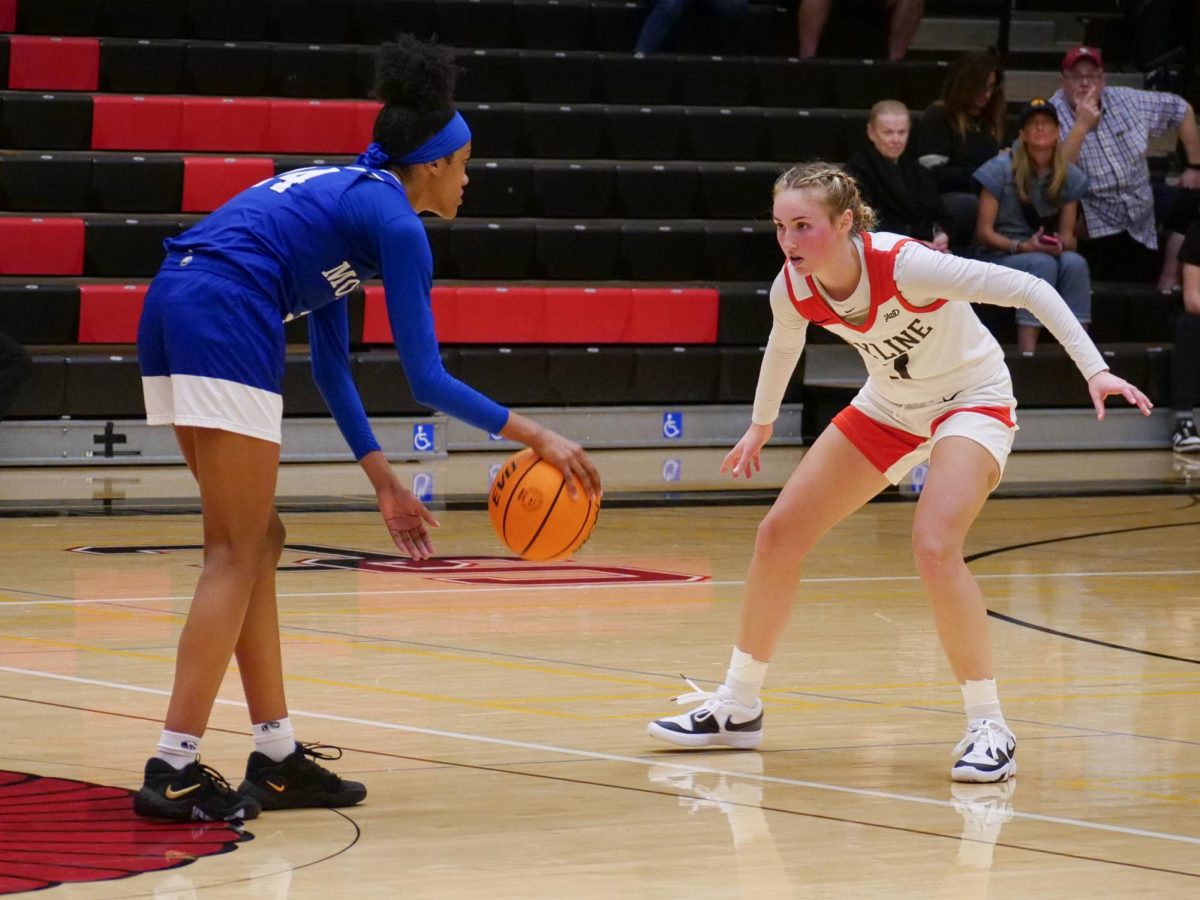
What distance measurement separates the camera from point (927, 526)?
4.30 metres

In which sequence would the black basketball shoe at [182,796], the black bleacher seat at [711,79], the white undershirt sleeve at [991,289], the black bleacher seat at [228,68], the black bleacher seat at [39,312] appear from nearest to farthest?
1. the black basketball shoe at [182,796]
2. the white undershirt sleeve at [991,289]
3. the black bleacher seat at [39,312]
4. the black bleacher seat at [228,68]
5. the black bleacher seat at [711,79]

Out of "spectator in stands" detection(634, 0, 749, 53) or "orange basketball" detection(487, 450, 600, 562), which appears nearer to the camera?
"orange basketball" detection(487, 450, 600, 562)

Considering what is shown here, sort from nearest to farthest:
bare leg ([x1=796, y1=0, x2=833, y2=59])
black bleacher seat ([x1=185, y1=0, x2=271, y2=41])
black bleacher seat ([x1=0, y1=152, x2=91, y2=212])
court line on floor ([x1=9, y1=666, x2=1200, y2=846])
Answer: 1. court line on floor ([x1=9, y1=666, x2=1200, y2=846])
2. black bleacher seat ([x1=0, y1=152, x2=91, y2=212])
3. black bleacher seat ([x1=185, y1=0, x2=271, y2=41])
4. bare leg ([x1=796, y1=0, x2=833, y2=59])

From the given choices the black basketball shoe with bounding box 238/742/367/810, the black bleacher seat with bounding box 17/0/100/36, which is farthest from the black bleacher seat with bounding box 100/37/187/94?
the black basketball shoe with bounding box 238/742/367/810

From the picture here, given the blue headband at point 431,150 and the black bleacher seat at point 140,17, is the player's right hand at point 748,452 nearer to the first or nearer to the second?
the blue headband at point 431,150

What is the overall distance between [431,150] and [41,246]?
7.61m

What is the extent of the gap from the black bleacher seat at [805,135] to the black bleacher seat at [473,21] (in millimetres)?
1876

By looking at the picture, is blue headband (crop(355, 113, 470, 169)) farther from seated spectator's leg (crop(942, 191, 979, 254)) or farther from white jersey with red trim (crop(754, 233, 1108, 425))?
seated spectator's leg (crop(942, 191, 979, 254))

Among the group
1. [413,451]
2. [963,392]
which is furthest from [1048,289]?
[413,451]

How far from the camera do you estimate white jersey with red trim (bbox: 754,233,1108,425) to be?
4238 mm

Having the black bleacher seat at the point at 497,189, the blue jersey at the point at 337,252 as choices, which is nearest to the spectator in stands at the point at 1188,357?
the black bleacher seat at the point at 497,189

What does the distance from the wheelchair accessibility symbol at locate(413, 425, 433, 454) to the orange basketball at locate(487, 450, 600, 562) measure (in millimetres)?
6515

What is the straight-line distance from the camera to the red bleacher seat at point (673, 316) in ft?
37.8

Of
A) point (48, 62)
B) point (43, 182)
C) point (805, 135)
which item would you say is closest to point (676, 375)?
point (805, 135)
